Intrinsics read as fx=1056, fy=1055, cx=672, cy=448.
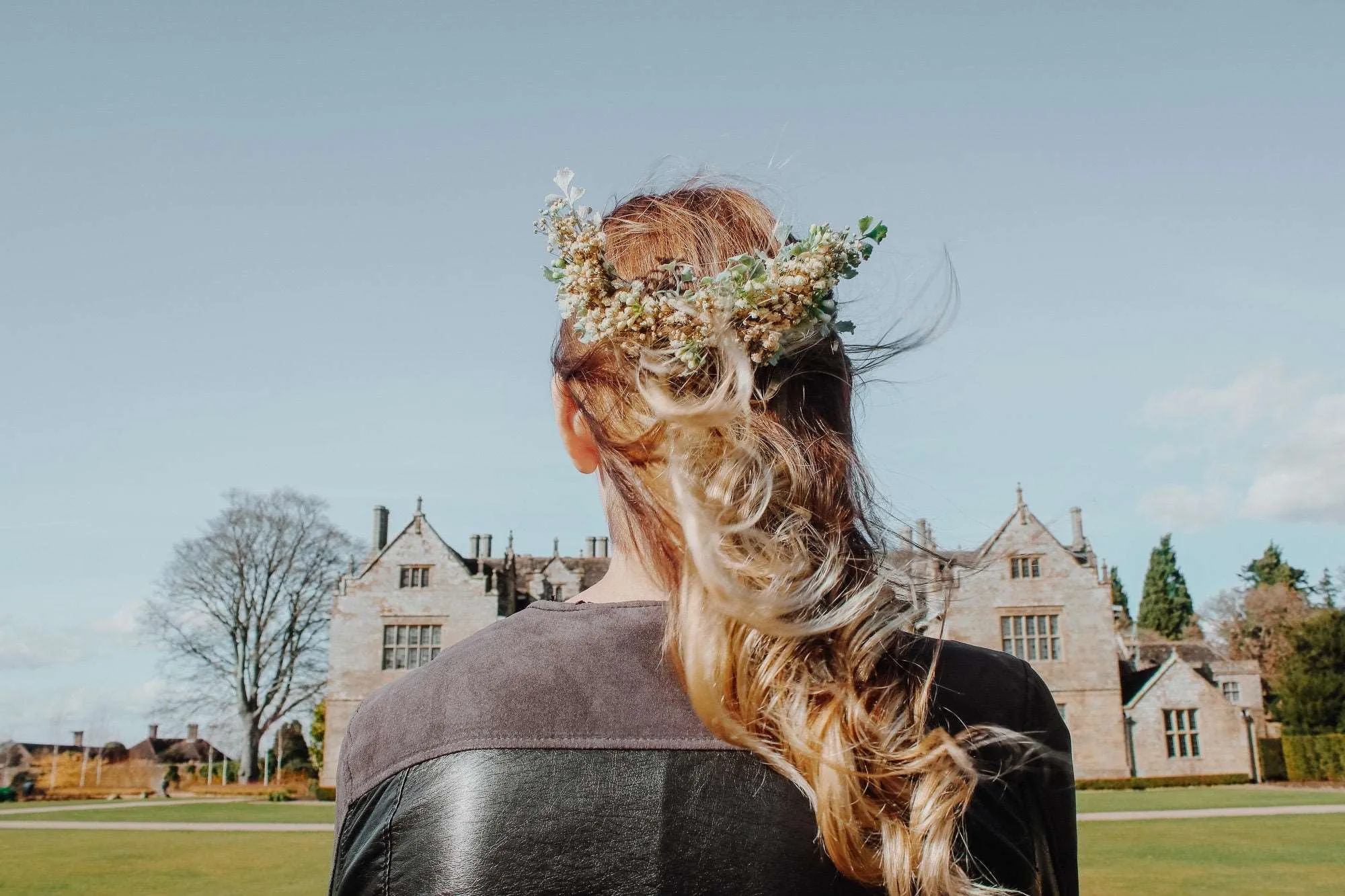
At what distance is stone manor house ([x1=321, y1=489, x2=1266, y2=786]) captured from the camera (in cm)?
2908

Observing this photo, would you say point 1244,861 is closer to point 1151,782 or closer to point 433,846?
point 433,846

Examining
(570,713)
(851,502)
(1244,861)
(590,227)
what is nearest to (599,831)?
(570,713)

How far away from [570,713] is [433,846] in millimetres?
215

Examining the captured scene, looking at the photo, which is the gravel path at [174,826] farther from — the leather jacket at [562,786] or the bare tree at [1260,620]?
the bare tree at [1260,620]

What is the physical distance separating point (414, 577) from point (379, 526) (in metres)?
3.59

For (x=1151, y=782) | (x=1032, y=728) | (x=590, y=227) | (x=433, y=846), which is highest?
(x=590, y=227)

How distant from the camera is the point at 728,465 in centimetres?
139

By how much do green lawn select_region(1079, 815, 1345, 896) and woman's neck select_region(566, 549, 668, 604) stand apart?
9096 millimetres

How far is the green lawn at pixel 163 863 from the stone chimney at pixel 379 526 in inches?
657

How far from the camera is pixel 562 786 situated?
3.99ft

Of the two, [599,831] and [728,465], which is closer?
[599,831]

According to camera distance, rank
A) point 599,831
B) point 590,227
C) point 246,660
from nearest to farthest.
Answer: point 599,831, point 590,227, point 246,660

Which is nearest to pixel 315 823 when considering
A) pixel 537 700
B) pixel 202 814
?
pixel 202 814

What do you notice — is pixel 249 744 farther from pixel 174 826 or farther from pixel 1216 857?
pixel 1216 857
